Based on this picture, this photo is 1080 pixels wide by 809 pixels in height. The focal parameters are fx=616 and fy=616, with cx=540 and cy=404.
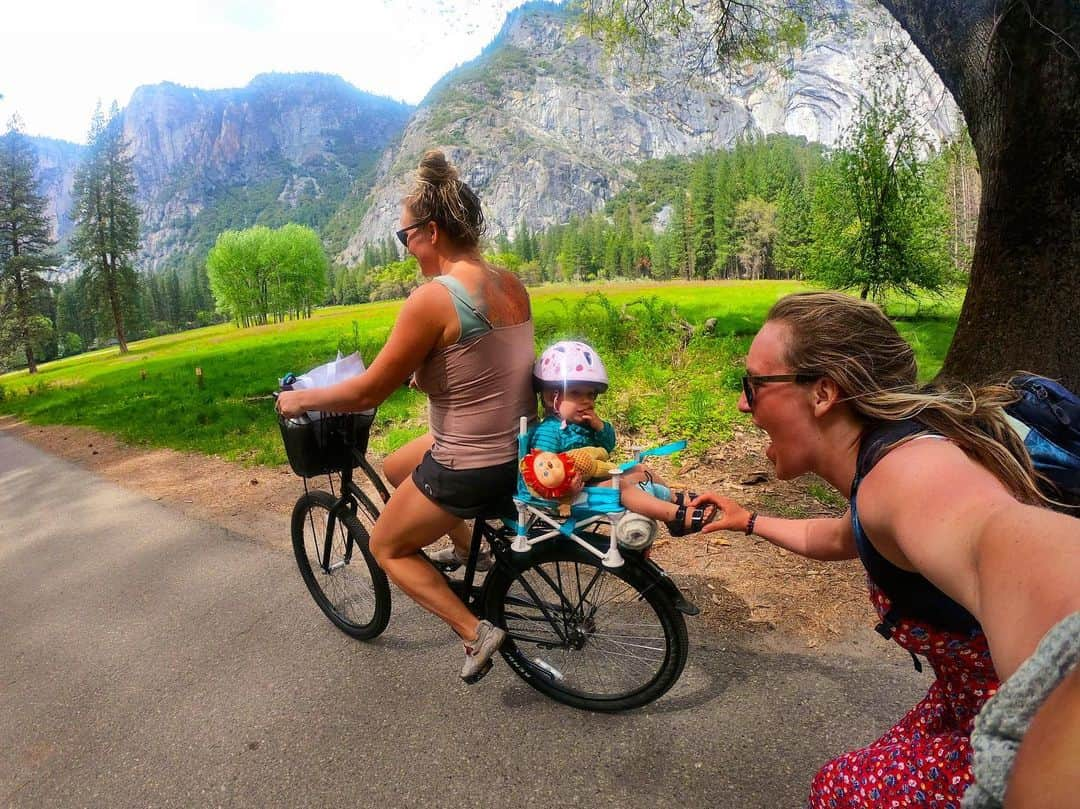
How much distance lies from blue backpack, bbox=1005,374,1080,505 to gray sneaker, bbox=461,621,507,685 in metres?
2.18

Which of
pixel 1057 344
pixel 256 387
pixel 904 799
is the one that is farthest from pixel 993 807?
pixel 256 387

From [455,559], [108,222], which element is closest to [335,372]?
[455,559]

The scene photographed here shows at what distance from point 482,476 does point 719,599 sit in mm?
1947

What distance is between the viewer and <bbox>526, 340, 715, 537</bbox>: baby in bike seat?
7.92 feet

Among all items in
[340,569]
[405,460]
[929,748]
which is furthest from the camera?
[340,569]

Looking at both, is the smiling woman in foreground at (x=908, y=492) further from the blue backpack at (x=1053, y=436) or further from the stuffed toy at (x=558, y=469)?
the stuffed toy at (x=558, y=469)

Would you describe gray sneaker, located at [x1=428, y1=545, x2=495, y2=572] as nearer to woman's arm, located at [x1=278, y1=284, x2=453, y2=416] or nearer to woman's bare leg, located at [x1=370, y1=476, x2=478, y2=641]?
woman's bare leg, located at [x1=370, y1=476, x2=478, y2=641]

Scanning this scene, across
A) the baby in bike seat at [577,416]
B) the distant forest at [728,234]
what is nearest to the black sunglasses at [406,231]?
the baby in bike seat at [577,416]

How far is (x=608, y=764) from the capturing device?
2562 mm

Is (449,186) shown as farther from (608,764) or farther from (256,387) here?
(256,387)

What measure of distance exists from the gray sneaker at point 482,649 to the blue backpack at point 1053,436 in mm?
2181

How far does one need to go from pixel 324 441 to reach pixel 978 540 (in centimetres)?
295

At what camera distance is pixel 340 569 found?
3.88 meters

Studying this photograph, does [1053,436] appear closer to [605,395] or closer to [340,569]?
[340,569]
